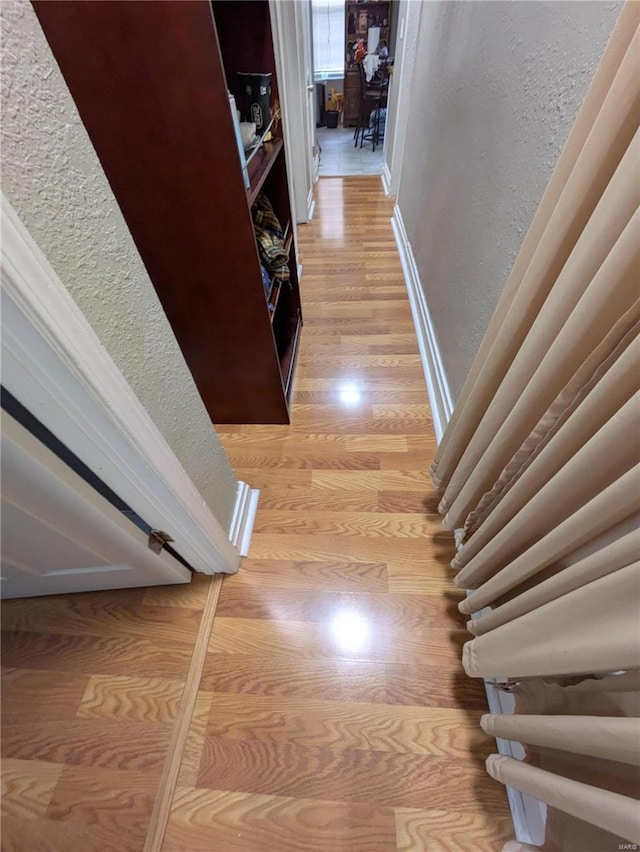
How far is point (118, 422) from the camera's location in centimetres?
60

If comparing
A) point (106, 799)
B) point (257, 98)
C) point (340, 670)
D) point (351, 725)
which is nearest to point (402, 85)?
point (257, 98)

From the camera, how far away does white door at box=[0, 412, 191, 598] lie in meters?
0.61

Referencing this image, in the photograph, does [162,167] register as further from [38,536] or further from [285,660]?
[285,660]

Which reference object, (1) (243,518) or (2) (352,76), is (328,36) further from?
(1) (243,518)

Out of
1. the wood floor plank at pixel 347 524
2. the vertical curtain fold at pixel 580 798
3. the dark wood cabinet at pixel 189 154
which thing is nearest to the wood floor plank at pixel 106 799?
the wood floor plank at pixel 347 524

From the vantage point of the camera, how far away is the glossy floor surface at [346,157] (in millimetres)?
4141

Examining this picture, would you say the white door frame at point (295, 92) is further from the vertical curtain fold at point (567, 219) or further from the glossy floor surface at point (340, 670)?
the vertical curtain fold at point (567, 219)

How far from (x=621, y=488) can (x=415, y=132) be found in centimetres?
257

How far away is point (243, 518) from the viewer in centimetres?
122

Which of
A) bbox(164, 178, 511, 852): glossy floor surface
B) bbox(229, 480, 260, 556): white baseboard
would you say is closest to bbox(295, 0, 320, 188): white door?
bbox(164, 178, 511, 852): glossy floor surface

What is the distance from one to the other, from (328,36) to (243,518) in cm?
743

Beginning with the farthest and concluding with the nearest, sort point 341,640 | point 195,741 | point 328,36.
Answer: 1. point 328,36
2. point 341,640
3. point 195,741

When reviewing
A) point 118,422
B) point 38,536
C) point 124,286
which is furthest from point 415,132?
point 38,536

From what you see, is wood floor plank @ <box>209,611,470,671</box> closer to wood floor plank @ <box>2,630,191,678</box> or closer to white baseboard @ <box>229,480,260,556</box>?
wood floor plank @ <box>2,630,191,678</box>
